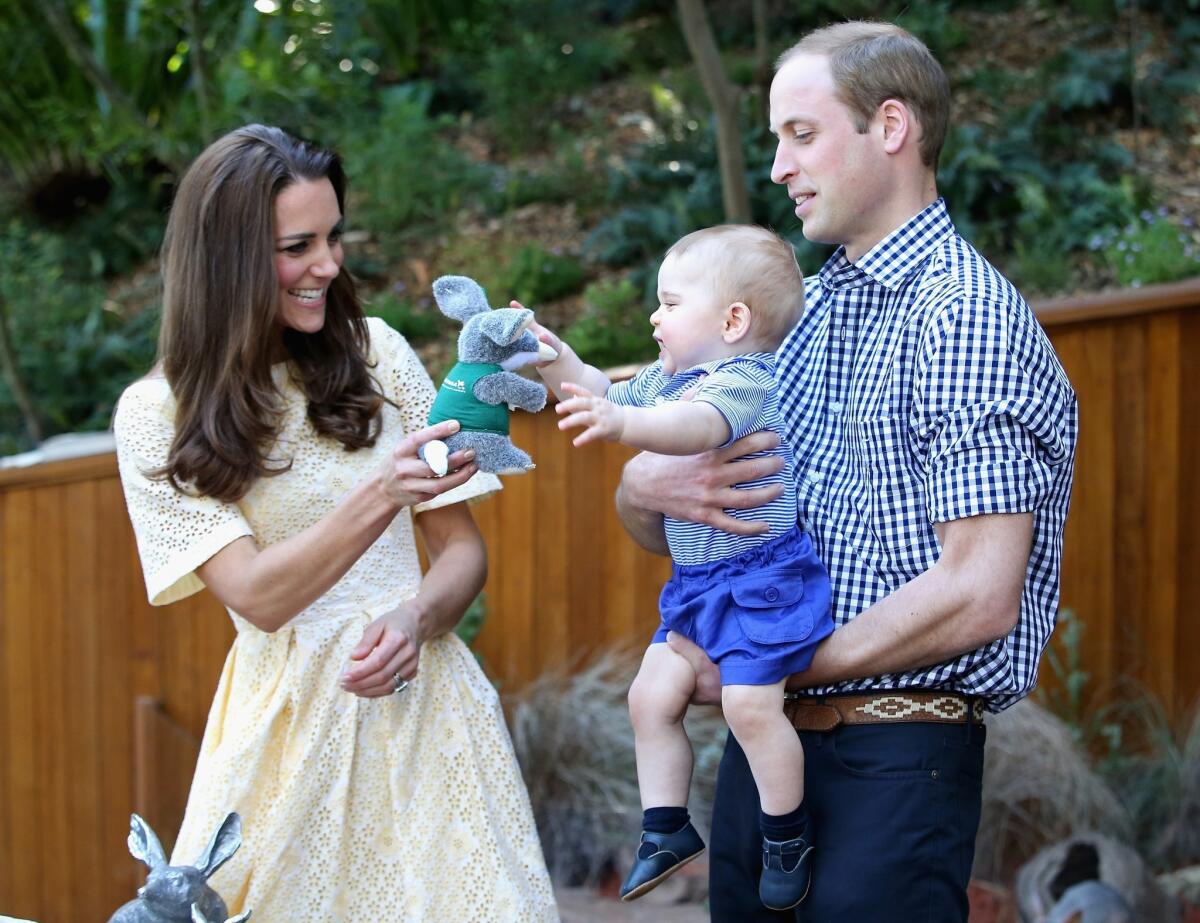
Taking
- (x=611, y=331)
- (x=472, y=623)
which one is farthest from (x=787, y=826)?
(x=611, y=331)

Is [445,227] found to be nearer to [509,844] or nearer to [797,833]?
[509,844]

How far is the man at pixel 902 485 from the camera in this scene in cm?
190

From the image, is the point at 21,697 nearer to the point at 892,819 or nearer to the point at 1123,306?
the point at 892,819

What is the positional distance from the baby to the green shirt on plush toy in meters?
0.12

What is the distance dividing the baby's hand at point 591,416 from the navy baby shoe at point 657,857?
2.29 ft

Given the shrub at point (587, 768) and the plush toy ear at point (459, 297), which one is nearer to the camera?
the plush toy ear at point (459, 297)

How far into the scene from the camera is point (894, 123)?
79.9 inches

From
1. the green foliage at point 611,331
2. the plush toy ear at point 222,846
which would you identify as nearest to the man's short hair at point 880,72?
the plush toy ear at point 222,846

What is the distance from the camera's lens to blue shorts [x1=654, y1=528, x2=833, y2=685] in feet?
6.67

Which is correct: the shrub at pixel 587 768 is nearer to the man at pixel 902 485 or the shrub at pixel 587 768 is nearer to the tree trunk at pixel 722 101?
the tree trunk at pixel 722 101

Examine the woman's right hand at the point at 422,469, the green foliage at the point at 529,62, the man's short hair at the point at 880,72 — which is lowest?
the woman's right hand at the point at 422,469

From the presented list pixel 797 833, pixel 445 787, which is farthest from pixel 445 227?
pixel 797 833

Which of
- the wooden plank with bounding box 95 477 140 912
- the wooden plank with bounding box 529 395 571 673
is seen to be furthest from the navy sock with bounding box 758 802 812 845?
the wooden plank with bounding box 95 477 140 912

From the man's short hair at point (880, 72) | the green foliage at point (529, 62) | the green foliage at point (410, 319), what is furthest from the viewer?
the green foliage at point (529, 62)
